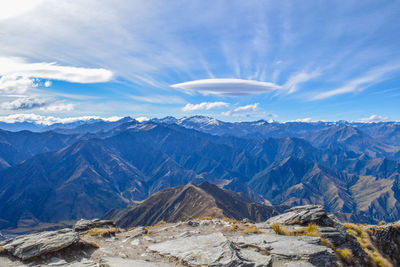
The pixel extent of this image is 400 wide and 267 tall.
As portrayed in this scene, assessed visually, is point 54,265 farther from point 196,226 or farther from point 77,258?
point 196,226

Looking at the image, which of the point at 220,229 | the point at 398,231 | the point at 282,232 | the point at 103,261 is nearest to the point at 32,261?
the point at 103,261

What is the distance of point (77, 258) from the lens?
58.7 feet

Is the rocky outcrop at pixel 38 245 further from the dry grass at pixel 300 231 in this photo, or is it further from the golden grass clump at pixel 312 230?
the golden grass clump at pixel 312 230

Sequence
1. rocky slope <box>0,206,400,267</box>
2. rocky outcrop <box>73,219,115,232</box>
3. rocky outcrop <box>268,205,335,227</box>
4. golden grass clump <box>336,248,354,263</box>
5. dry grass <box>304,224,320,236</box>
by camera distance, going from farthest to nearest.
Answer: rocky outcrop <box>73,219,115,232</box>, rocky outcrop <box>268,205,335,227</box>, dry grass <box>304,224,320,236</box>, golden grass clump <box>336,248,354,263</box>, rocky slope <box>0,206,400,267</box>

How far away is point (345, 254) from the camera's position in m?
18.8

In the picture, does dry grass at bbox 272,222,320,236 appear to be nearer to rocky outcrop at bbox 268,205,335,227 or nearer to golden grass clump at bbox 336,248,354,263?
rocky outcrop at bbox 268,205,335,227

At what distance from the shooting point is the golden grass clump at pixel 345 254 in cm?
1861

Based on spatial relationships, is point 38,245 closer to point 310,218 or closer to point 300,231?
point 300,231

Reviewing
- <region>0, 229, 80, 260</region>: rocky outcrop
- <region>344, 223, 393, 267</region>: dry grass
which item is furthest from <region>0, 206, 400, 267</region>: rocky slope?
<region>344, 223, 393, 267</region>: dry grass

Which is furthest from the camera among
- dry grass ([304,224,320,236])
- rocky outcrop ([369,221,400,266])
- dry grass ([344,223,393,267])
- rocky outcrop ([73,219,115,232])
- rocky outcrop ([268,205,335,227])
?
rocky outcrop ([73,219,115,232])

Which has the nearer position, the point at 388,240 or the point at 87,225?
the point at 388,240

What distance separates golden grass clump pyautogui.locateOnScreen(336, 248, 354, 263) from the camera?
18.6 meters

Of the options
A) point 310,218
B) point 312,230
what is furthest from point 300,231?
point 310,218

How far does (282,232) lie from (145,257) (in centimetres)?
1287
